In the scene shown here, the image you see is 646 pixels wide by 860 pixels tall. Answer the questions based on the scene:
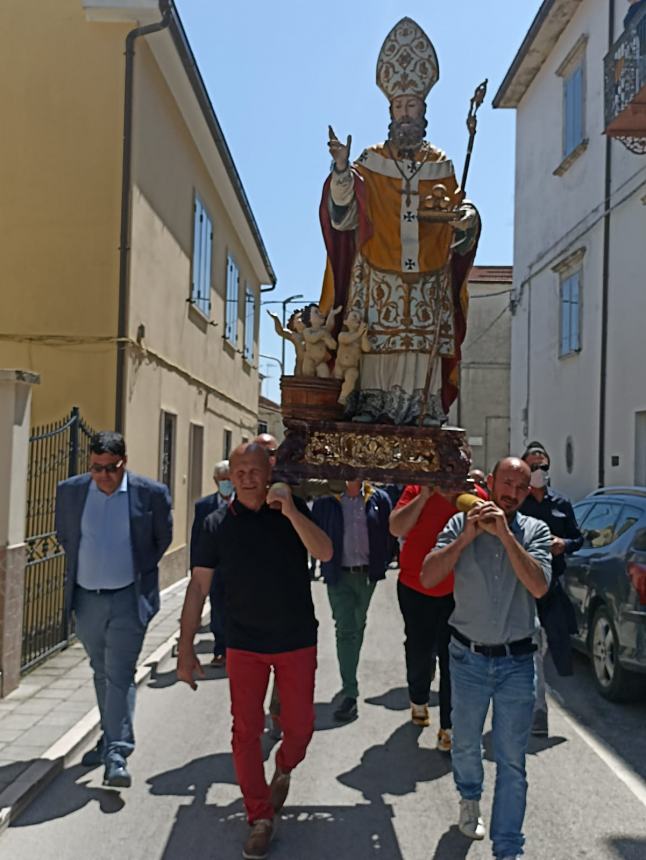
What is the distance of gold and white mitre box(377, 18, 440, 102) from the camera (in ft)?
16.2

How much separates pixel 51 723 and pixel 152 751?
2.66 ft

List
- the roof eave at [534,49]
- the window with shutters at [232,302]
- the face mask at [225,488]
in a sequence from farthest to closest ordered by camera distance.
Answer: the window with shutters at [232,302] < the roof eave at [534,49] < the face mask at [225,488]

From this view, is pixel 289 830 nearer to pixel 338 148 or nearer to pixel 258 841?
pixel 258 841

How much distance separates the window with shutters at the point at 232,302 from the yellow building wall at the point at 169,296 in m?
0.69

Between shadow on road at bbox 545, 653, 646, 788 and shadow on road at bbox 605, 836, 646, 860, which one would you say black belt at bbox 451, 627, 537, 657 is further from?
shadow on road at bbox 545, 653, 646, 788

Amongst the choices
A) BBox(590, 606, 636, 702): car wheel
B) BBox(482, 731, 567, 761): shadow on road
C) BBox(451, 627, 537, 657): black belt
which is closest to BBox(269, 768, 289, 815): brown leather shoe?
BBox(451, 627, 537, 657): black belt

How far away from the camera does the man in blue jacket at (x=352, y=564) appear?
21.9 feet

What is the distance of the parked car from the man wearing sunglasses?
767mm

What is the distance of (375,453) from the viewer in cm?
454

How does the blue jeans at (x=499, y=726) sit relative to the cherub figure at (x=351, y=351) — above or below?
below

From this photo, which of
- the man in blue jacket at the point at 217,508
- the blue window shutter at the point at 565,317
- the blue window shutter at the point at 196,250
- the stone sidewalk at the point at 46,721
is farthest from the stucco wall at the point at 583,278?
the stone sidewalk at the point at 46,721

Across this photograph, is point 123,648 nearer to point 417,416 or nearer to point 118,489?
point 118,489

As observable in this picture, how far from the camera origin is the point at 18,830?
181 inches

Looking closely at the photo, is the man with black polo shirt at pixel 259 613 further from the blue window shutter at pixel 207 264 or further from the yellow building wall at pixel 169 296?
the blue window shutter at pixel 207 264
